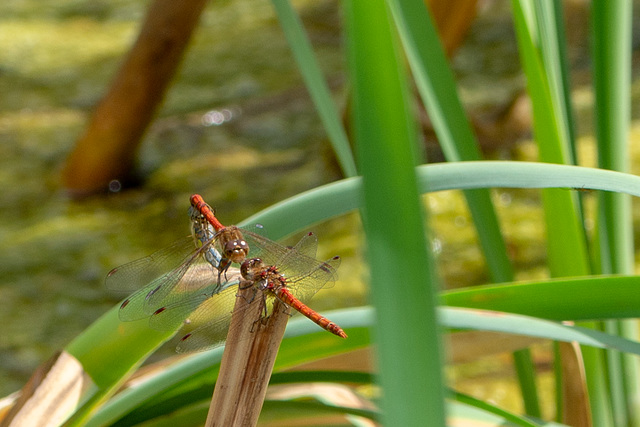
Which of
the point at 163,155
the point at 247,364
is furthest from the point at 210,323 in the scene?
the point at 163,155

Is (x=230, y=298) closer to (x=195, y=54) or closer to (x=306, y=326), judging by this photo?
(x=306, y=326)

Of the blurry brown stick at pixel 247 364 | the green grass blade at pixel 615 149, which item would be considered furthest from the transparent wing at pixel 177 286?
the green grass blade at pixel 615 149

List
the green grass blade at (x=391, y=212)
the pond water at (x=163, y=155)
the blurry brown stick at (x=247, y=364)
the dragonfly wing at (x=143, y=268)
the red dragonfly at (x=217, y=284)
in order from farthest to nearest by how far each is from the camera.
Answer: the pond water at (x=163, y=155) < the dragonfly wing at (x=143, y=268) < the red dragonfly at (x=217, y=284) < the blurry brown stick at (x=247, y=364) < the green grass blade at (x=391, y=212)

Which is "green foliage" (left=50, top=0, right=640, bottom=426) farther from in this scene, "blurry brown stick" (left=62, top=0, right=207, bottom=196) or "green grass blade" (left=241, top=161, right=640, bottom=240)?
"blurry brown stick" (left=62, top=0, right=207, bottom=196)

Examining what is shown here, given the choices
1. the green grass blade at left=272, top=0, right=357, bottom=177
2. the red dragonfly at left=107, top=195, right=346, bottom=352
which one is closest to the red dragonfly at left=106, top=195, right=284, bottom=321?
the red dragonfly at left=107, top=195, right=346, bottom=352

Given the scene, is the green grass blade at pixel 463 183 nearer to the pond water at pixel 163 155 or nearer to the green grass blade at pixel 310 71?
the green grass blade at pixel 310 71
